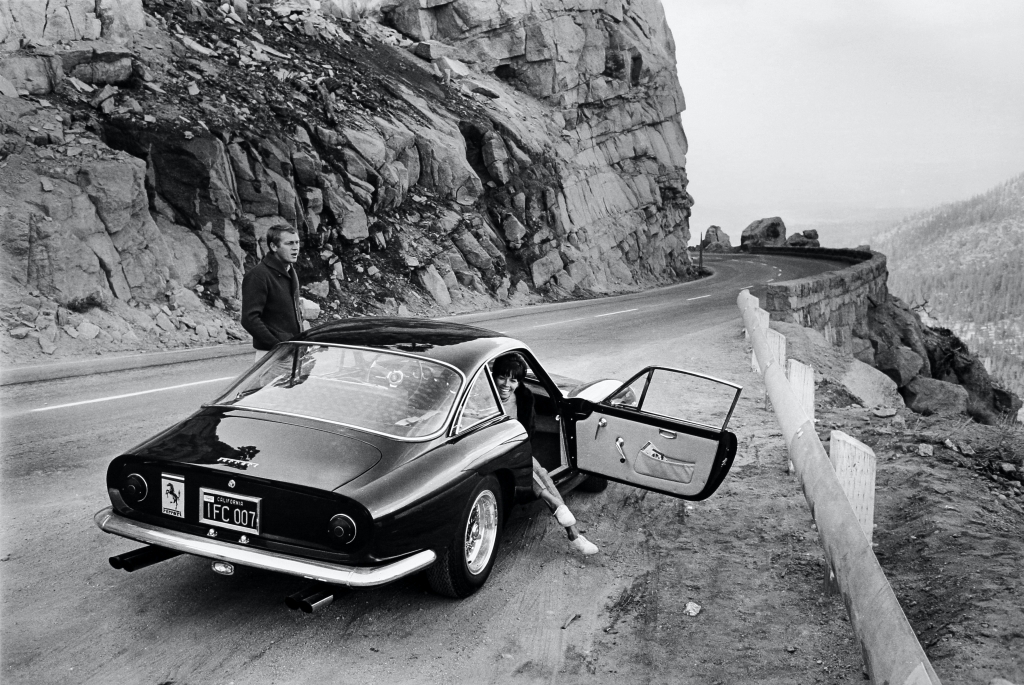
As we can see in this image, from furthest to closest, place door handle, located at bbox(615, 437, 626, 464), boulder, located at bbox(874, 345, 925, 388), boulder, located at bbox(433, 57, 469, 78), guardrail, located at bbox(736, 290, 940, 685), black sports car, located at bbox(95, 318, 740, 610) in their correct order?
boulder, located at bbox(433, 57, 469, 78) → boulder, located at bbox(874, 345, 925, 388) → door handle, located at bbox(615, 437, 626, 464) → black sports car, located at bbox(95, 318, 740, 610) → guardrail, located at bbox(736, 290, 940, 685)

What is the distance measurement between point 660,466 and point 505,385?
1.12 m

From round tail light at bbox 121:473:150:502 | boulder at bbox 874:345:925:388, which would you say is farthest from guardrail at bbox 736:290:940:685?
boulder at bbox 874:345:925:388

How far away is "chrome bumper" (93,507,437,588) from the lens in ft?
12.0

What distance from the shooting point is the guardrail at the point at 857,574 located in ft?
9.79

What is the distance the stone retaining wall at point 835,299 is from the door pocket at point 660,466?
1320 centimetres

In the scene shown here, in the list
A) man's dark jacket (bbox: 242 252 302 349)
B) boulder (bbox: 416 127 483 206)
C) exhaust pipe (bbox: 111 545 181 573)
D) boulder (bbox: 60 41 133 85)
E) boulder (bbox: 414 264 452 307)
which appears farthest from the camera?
boulder (bbox: 416 127 483 206)

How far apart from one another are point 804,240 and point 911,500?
5789cm

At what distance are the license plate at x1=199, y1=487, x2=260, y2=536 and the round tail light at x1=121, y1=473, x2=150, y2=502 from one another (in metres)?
0.35

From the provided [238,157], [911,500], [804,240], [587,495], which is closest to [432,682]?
[587,495]

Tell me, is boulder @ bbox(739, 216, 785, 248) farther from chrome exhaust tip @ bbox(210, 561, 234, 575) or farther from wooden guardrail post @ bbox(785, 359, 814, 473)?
chrome exhaust tip @ bbox(210, 561, 234, 575)

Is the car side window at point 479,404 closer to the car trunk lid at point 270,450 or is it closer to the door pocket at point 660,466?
the car trunk lid at point 270,450

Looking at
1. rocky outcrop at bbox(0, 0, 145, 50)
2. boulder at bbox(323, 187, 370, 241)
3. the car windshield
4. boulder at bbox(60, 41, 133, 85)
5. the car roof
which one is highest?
rocky outcrop at bbox(0, 0, 145, 50)

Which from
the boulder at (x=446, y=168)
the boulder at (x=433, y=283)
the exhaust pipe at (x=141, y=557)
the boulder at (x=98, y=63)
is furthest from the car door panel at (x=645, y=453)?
the boulder at (x=446, y=168)

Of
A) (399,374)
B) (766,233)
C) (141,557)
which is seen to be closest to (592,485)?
(399,374)
